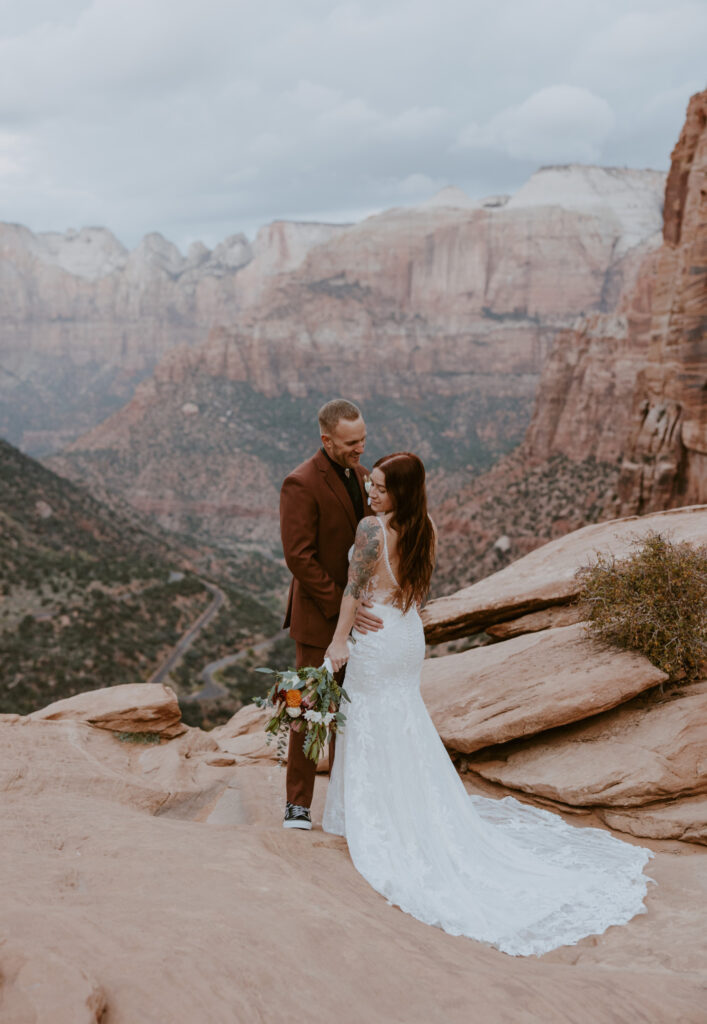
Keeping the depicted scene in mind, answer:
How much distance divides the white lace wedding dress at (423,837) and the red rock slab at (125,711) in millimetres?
4640

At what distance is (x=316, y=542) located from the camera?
6.02 metres

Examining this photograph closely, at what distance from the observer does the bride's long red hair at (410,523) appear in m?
5.45

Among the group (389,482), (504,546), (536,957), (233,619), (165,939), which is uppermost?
(389,482)

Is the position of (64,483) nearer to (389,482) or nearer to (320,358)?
(389,482)

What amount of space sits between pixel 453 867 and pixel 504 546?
38.1 metres

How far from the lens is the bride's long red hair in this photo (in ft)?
17.9

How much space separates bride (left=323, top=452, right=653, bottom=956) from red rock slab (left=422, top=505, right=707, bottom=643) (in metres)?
3.95

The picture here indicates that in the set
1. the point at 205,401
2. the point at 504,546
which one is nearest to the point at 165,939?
the point at 504,546

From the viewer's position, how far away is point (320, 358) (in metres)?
138

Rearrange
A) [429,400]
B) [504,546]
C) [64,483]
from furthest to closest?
1. [429,400]
2. [64,483]
3. [504,546]

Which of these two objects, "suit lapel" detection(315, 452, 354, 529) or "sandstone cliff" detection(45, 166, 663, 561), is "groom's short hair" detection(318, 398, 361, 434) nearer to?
"suit lapel" detection(315, 452, 354, 529)

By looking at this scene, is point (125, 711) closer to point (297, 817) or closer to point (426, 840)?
point (297, 817)

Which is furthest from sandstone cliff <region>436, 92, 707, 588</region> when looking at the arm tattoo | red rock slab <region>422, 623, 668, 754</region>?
the arm tattoo

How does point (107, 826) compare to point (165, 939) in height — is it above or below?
below
